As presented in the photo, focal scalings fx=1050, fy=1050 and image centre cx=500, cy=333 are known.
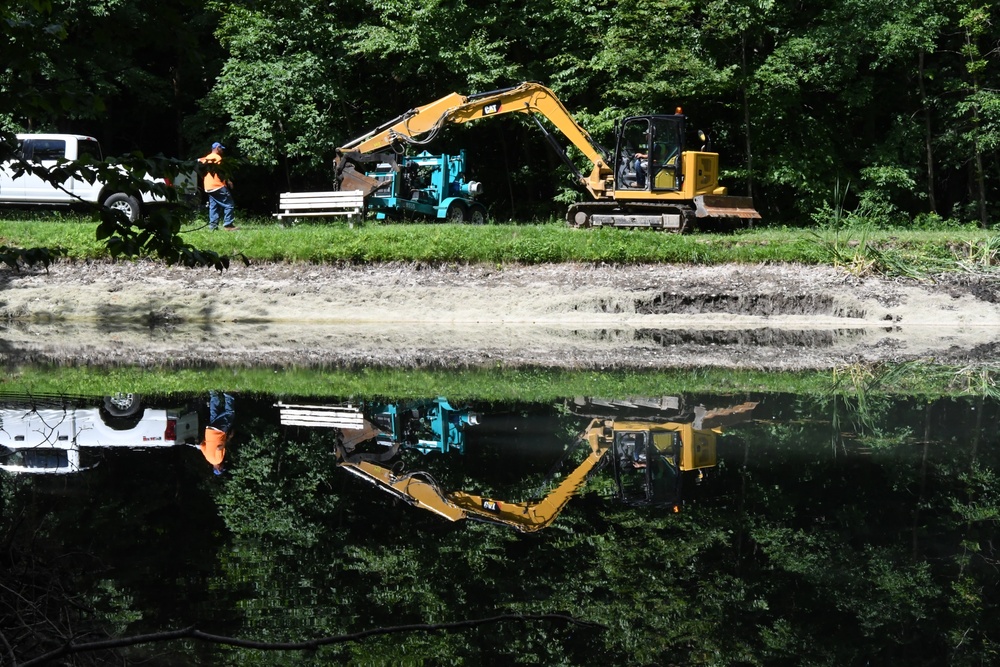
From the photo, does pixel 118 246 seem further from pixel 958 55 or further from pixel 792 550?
pixel 958 55

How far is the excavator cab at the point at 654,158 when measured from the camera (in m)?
22.9

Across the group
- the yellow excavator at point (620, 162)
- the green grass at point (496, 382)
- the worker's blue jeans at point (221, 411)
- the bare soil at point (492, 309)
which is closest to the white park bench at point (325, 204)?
the yellow excavator at point (620, 162)

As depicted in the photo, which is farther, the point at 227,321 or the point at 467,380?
the point at 227,321

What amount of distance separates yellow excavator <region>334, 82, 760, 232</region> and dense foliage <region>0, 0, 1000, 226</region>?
2693mm

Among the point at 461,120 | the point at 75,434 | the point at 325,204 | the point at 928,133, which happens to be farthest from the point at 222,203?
the point at 928,133

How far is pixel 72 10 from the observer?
489 centimetres

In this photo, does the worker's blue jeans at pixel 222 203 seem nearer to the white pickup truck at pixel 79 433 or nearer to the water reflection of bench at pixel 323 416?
the white pickup truck at pixel 79 433

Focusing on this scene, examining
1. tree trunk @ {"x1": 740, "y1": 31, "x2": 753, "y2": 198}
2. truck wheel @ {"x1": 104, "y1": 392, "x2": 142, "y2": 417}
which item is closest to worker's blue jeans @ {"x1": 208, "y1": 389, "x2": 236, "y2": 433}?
truck wheel @ {"x1": 104, "y1": 392, "x2": 142, "y2": 417}

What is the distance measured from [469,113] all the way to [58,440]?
Answer: 57.4 ft

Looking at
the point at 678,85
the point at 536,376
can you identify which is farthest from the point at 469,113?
the point at 536,376

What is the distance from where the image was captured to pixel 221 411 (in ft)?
31.8

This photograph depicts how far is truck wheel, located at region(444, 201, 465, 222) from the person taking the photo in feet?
82.9

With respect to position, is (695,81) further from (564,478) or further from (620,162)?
A: (564,478)

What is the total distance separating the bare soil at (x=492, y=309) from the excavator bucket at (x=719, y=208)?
2.96 m
